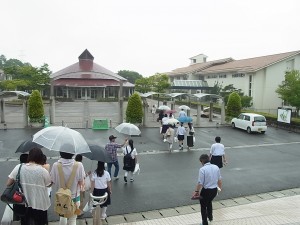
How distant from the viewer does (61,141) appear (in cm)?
604

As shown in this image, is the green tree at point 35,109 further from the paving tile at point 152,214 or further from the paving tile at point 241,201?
the paving tile at point 241,201

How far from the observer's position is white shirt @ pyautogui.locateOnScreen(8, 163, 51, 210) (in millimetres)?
5156

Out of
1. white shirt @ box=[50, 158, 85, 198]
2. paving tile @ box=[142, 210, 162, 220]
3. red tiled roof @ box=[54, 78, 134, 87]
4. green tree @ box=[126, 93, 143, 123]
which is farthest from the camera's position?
red tiled roof @ box=[54, 78, 134, 87]

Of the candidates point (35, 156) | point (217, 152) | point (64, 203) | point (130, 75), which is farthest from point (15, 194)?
point (130, 75)

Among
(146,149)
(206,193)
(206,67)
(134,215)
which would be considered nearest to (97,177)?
(134,215)

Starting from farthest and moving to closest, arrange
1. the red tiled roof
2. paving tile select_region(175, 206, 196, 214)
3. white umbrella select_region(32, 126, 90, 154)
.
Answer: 1. the red tiled roof
2. paving tile select_region(175, 206, 196, 214)
3. white umbrella select_region(32, 126, 90, 154)

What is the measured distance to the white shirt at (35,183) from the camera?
16.9 feet

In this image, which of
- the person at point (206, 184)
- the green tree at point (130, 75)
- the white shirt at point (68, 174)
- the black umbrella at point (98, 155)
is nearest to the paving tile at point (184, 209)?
the person at point (206, 184)

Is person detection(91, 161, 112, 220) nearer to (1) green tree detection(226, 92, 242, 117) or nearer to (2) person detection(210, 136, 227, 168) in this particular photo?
(2) person detection(210, 136, 227, 168)

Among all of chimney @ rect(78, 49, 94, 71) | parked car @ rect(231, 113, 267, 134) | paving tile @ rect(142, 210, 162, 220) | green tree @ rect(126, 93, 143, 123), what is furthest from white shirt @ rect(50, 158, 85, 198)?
chimney @ rect(78, 49, 94, 71)

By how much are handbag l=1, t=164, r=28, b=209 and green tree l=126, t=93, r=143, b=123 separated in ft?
58.0

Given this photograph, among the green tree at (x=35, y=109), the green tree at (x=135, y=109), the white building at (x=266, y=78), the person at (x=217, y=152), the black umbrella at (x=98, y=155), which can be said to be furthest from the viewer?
the white building at (x=266, y=78)

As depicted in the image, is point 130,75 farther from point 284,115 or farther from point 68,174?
point 68,174

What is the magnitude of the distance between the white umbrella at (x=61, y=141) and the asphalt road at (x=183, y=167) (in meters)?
2.17
